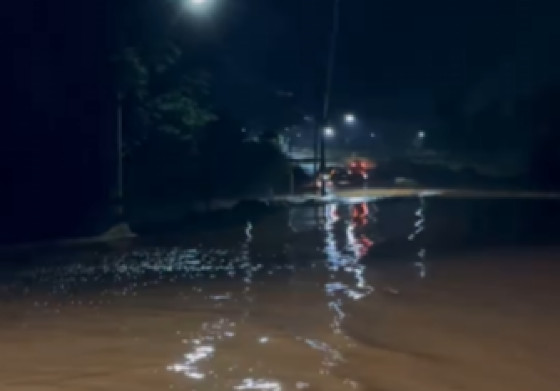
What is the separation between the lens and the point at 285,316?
15484 millimetres

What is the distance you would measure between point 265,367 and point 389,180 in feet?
233

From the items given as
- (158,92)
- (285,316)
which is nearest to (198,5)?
(158,92)

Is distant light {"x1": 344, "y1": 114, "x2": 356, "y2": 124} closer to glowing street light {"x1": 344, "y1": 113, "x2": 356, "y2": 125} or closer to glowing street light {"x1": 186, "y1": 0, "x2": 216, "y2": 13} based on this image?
glowing street light {"x1": 344, "y1": 113, "x2": 356, "y2": 125}

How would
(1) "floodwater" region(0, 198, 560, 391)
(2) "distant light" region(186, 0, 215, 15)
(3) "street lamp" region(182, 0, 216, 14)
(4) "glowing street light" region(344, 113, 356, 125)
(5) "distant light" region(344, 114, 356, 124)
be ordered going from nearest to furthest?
(1) "floodwater" region(0, 198, 560, 391)
(3) "street lamp" region(182, 0, 216, 14)
(2) "distant light" region(186, 0, 215, 15)
(4) "glowing street light" region(344, 113, 356, 125)
(5) "distant light" region(344, 114, 356, 124)

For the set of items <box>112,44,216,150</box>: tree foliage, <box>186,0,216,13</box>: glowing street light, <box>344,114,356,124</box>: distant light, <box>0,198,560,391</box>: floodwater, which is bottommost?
<box>0,198,560,391</box>: floodwater

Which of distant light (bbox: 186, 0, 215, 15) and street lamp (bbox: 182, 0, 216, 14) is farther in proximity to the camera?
distant light (bbox: 186, 0, 215, 15)

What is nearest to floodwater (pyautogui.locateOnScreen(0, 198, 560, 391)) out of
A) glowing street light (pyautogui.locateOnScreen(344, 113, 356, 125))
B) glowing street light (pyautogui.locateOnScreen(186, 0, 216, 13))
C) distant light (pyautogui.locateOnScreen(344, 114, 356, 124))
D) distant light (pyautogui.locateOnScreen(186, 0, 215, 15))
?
glowing street light (pyautogui.locateOnScreen(186, 0, 216, 13))

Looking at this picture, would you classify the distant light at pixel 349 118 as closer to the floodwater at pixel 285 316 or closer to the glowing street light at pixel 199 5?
the glowing street light at pixel 199 5

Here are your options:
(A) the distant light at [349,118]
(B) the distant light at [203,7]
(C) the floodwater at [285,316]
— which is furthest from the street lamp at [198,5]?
(A) the distant light at [349,118]

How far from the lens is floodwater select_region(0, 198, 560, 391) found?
450 inches

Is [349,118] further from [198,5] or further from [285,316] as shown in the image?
[285,316]

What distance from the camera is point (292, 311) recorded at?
16.0m

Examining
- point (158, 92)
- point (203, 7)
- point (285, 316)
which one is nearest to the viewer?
point (285, 316)

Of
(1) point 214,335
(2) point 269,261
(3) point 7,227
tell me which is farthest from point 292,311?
(3) point 7,227
